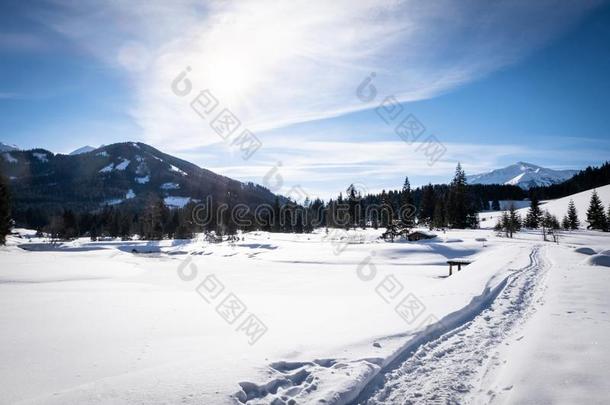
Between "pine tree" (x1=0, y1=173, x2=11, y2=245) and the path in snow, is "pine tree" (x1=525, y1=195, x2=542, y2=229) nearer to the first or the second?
the path in snow

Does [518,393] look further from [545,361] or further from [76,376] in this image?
[76,376]

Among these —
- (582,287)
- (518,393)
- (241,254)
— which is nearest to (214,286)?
(518,393)

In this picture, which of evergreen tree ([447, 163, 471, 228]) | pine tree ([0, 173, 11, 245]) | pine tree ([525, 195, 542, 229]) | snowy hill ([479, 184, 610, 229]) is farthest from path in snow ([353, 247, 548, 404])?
snowy hill ([479, 184, 610, 229])

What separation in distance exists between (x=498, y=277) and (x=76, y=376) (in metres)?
16.7

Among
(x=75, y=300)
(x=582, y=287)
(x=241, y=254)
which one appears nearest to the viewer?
(x=75, y=300)

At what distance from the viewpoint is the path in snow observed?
5.02 metres

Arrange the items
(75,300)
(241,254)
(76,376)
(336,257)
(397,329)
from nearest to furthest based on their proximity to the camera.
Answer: (76,376), (397,329), (75,300), (336,257), (241,254)

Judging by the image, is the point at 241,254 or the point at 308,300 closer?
the point at 308,300

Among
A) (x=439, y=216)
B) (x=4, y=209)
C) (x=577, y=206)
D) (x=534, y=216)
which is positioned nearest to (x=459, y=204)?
(x=439, y=216)

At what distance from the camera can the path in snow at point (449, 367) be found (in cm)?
502

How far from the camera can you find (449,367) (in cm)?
602

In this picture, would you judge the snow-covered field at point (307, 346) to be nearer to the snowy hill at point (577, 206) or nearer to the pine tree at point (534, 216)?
the pine tree at point (534, 216)

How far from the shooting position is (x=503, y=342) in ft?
24.0

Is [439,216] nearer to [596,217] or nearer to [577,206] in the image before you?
[596,217]
